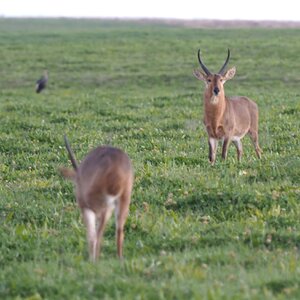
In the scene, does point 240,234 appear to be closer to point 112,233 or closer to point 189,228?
point 189,228

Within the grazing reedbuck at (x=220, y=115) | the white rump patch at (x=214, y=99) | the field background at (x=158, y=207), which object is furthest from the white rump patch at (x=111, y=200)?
the white rump patch at (x=214, y=99)

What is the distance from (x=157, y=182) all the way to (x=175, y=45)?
102ft

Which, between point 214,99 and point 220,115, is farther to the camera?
point 220,115

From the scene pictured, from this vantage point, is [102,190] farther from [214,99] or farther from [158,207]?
[214,99]

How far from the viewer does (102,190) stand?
7.26m

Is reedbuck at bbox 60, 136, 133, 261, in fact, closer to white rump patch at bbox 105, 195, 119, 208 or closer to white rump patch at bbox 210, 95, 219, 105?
white rump patch at bbox 105, 195, 119, 208

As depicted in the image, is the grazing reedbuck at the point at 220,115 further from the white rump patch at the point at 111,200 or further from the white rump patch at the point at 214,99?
the white rump patch at the point at 111,200

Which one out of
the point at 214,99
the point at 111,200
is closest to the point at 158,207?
the point at 111,200

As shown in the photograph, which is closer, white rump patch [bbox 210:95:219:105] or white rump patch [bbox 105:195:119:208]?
white rump patch [bbox 105:195:119:208]

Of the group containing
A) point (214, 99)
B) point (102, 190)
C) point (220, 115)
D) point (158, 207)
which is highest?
point (102, 190)

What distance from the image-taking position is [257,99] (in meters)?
20.7

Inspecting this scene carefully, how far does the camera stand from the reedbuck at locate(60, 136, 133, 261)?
7238mm

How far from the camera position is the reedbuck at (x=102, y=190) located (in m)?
7.24

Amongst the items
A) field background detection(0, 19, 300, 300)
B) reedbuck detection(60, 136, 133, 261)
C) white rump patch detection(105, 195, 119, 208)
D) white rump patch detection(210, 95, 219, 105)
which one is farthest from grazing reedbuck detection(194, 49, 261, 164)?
white rump patch detection(105, 195, 119, 208)
